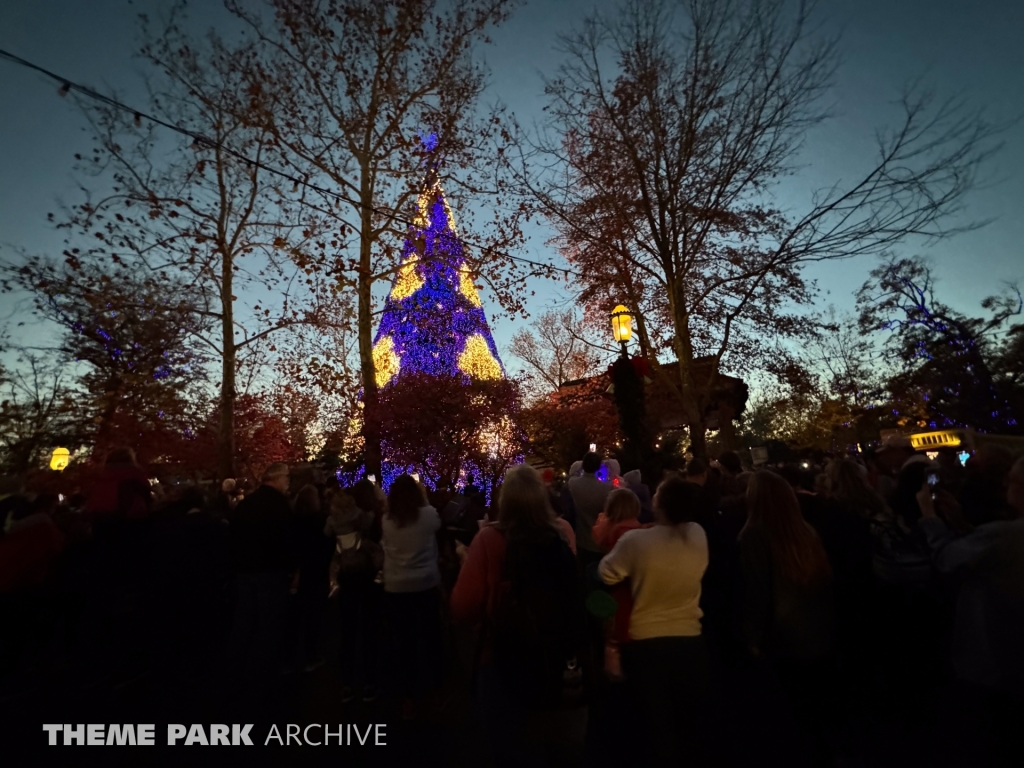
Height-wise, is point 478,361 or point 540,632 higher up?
point 478,361

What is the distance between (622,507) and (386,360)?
49.1 ft

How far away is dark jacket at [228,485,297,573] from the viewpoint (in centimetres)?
482

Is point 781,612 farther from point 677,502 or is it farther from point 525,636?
point 525,636

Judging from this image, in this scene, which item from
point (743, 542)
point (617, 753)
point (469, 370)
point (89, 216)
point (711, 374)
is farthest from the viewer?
point (469, 370)

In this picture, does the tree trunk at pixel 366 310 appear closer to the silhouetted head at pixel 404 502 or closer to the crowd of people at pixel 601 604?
the crowd of people at pixel 601 604

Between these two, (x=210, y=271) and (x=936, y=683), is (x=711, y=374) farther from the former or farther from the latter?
(x=210, y=271)

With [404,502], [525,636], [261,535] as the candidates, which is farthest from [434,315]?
[525,636]

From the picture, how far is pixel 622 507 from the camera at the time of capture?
4.54 metres

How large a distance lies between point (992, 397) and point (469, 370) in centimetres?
2823

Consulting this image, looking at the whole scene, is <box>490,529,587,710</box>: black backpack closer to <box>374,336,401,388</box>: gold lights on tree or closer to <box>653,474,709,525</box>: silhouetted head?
<box>653,474,709,525</box>: silhouetted head

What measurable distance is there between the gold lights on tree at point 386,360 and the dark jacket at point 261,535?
41.9ft

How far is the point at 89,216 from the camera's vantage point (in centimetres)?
966

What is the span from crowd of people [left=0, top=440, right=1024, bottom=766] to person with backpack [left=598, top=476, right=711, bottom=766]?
0.04ft

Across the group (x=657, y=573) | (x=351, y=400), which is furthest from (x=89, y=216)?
(x=657, y=573)
